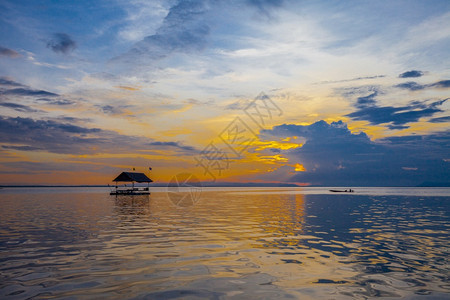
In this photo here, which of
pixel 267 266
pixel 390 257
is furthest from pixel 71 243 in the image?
pixel 390 257

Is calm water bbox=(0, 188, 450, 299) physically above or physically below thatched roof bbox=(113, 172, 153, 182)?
below

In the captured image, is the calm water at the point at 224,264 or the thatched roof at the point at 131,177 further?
the thatched roof at the point at 131,177

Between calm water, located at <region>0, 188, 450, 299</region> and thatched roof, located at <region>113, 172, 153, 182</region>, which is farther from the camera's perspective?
thatched roof, located at <region>113, 172, 153, 182</region>

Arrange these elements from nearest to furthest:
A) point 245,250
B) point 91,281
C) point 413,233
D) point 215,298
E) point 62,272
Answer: point 215,298
point 91,281
point 62,272
point 245,250
point 413,233

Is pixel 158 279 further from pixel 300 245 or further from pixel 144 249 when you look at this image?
pixel 300 245

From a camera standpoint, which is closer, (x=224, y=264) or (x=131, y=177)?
(x=224, y=264)

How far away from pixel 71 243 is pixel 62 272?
6337 mm

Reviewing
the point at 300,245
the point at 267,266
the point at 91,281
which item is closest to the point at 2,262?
the point at 91,281

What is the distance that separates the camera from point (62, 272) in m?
11.3

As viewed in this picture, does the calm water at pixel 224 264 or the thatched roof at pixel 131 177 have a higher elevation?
the thatched roof at pixel 131 177

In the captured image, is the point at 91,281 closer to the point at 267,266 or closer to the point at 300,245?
the point at 267,266

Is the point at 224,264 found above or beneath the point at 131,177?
beneath

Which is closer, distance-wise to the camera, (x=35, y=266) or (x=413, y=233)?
(x=35, y=266)

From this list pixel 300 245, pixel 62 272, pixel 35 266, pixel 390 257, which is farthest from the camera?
pixel 300 245
